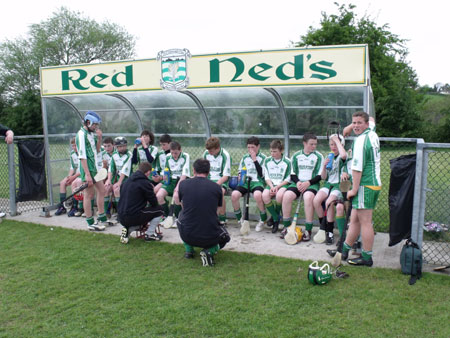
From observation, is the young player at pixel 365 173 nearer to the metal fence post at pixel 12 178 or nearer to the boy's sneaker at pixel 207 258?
the boy's sneaker at pixel 207 258

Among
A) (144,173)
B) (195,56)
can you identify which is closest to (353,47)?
(195,56)

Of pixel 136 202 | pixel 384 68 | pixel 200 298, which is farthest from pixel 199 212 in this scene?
pixel 384 68

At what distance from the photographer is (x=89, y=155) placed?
19.8ft

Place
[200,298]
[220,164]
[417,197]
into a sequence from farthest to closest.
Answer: [220,164], [417,197], [200,298]

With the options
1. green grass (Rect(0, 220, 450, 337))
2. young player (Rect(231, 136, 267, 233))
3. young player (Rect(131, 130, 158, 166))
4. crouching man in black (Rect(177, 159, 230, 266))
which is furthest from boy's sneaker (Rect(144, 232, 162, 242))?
young player (Rect(131, 130, 158, 166))

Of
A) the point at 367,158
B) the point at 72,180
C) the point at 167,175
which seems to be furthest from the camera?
the point at 72,180

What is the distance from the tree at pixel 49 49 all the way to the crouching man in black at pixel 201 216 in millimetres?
31980

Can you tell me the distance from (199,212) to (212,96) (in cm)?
295

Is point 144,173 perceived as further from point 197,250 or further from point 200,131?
point 200,131

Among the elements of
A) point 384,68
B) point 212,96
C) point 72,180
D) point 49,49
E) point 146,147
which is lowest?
point 72,180

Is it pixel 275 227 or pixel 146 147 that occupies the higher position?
pixel 146 147

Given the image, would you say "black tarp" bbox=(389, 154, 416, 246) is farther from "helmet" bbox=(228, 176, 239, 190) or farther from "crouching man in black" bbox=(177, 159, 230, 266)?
"helmet" bbox=(228, 176, 239, 190)

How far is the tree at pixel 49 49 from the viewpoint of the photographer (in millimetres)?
34562

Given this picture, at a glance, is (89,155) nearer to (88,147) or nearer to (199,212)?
(88,147)
